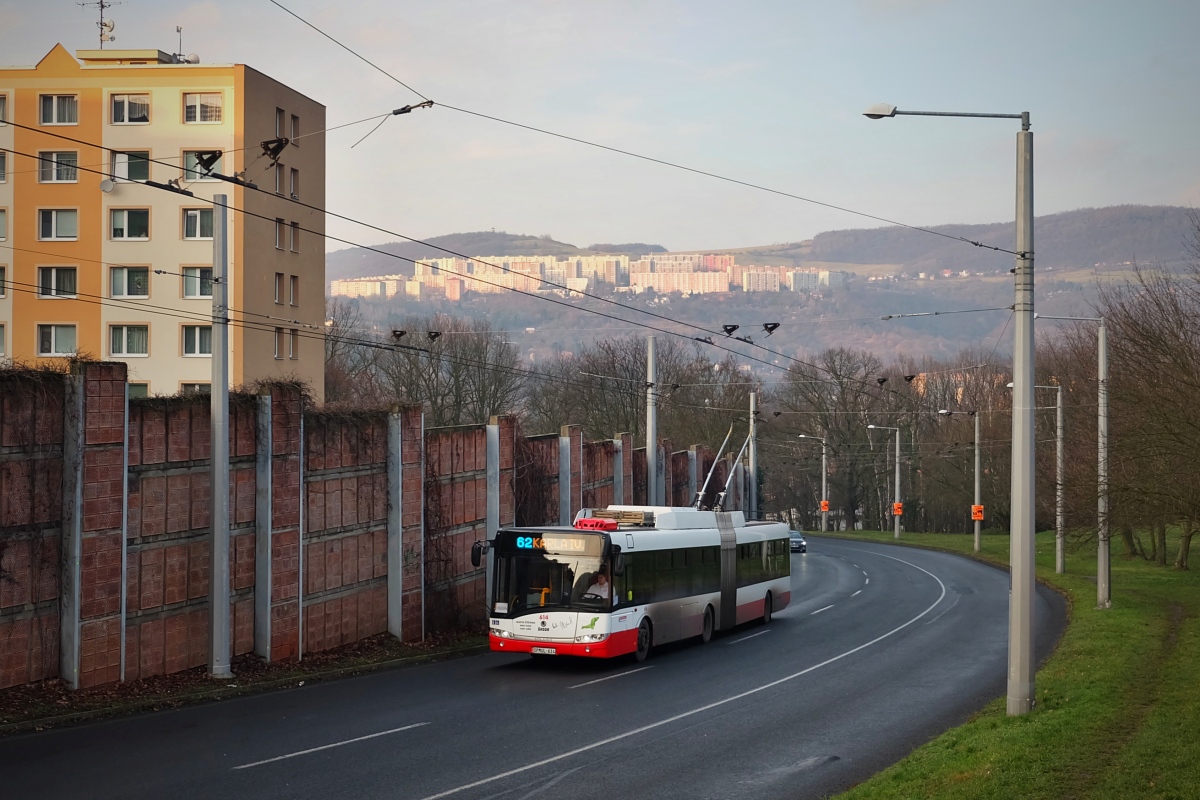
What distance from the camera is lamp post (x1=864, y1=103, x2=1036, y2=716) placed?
14.3 metres

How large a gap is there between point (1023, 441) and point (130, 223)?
4363cm

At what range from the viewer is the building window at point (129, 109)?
4953 cm

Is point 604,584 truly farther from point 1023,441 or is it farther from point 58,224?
point 58,224

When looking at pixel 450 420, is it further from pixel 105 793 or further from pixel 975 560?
pixel 105 793

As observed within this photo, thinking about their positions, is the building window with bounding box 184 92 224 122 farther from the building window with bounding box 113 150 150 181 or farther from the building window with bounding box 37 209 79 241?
the building window with bounding box 37 209 79 241

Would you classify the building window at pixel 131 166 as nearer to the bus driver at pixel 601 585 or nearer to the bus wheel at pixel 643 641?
the bus wheel at pixel 643 641

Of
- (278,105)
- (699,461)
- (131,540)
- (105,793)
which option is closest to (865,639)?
(131,540)

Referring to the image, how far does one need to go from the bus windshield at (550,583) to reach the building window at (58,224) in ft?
116

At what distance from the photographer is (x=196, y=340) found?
49406mm

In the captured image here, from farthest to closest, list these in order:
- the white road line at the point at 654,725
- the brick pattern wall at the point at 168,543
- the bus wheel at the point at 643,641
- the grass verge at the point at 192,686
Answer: the bus wheel at the point at 643,641 → the brick pattern wall at the point at 168,543 → the grass verge at the point at 192,686 → the white road line at the point at 654,725

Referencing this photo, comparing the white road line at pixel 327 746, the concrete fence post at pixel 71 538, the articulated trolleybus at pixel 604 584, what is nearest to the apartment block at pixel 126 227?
the articulated trolleybus at pixel 604 584

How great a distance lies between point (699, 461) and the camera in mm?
58219

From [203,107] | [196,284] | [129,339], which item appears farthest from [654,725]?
[203,107]

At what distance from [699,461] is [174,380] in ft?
80.9
